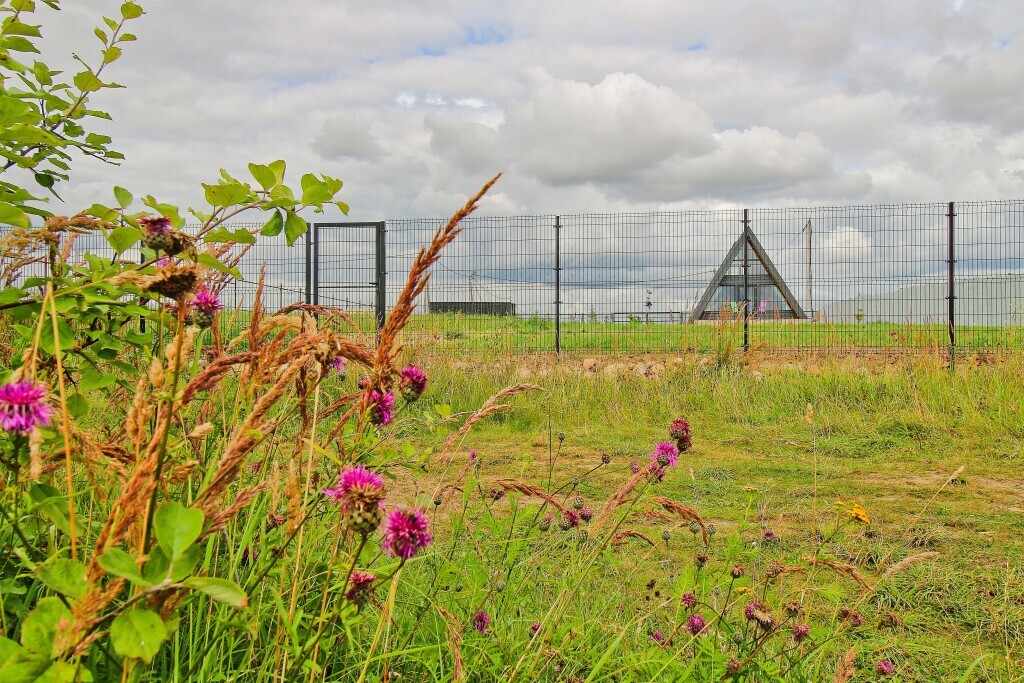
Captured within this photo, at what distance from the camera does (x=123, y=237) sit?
1399 mm

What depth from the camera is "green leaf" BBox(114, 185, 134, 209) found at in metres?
1.56

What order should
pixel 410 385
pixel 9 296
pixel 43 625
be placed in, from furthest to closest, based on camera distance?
1. pixel 9 296
2. pixel 410 385
3. pixel 43 625

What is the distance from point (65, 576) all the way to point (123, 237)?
81 centimetres

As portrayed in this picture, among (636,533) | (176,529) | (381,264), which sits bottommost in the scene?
(636,533)

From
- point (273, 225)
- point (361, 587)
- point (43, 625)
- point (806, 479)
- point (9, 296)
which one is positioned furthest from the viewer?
point (806, 479)

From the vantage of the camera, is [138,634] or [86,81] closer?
[138,634]

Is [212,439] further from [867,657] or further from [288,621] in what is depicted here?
[867,657]

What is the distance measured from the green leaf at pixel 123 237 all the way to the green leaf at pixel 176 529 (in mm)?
843

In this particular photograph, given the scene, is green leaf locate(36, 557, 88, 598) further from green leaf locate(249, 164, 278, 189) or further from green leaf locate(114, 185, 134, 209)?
green leaf locate(114, 185, 134, 209)

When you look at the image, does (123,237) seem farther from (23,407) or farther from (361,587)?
(361,587)

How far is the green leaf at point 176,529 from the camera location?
2.30ft

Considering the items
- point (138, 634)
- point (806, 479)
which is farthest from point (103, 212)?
point (806, 479)

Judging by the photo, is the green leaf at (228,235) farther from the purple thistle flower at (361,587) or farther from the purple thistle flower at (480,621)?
the purple thistle flower at (480,621)

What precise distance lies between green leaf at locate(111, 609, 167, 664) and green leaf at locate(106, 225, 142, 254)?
0.86 m
